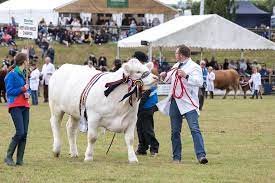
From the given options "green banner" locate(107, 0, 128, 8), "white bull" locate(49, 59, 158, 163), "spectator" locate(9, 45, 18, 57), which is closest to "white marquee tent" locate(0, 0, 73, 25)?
"green banner" locate(107, 0, 128, 8)

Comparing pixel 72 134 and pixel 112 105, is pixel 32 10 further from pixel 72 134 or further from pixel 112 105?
pixel 112 105

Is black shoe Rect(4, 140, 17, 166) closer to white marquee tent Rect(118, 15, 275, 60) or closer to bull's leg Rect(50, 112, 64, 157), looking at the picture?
bull's leg Rect(50, 112, 64, 157)

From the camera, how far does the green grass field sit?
37.6ft

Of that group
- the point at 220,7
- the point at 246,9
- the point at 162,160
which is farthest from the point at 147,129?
the point at 246,9

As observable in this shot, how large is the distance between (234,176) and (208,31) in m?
27.3

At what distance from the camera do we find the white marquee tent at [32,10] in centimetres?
5062

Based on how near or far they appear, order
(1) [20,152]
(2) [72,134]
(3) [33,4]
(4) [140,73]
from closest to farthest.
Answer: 1. (1) [20,152]
2. (4) [140,73]
3. (2) [72,134]
4. (3) [33,4]

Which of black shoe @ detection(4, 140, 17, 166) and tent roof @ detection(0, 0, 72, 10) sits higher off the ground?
tent roof @ detection(0, 0, 72, 10)

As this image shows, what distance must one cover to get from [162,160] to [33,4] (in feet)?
129

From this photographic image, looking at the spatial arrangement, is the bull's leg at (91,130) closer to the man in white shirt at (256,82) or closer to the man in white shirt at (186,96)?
the man in white shirt at (186,96)

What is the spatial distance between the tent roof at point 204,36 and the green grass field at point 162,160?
48.4 ft

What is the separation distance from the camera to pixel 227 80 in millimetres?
40281

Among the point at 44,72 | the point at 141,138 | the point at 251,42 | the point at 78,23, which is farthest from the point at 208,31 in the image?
the point at 141,138

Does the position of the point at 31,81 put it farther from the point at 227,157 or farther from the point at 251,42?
the point at 227,157
